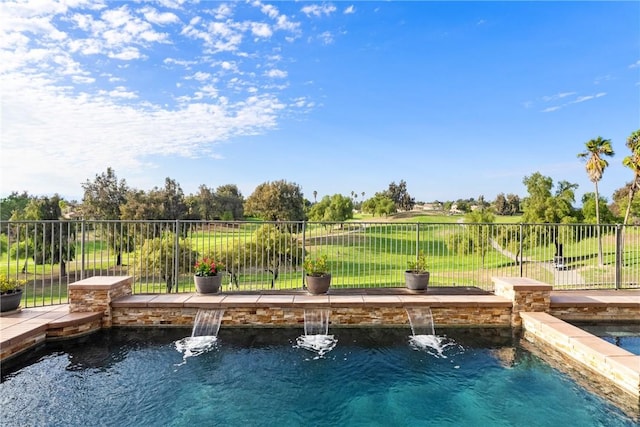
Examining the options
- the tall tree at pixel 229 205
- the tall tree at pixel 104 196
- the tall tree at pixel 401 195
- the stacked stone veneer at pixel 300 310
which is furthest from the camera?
the tall tree at pixel 401 195

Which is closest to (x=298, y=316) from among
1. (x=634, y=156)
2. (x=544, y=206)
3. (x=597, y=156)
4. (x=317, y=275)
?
(x=317, y=275)

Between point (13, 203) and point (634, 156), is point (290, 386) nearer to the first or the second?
point (634, 156)

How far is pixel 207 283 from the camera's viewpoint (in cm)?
582

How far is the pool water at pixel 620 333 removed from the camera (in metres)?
4.59

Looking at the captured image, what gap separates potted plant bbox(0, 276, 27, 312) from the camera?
496cm

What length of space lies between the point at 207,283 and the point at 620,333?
6.51m

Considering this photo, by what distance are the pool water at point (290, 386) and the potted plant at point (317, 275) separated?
1251 mm

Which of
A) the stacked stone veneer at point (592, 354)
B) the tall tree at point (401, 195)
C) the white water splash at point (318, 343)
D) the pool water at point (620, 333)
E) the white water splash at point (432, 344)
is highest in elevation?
the tall tree at point (401, 195)

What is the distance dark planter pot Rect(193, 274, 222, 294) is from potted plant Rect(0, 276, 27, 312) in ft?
8.05

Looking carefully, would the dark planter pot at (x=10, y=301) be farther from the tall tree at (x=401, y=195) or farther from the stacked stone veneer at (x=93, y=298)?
the tall tree at (x=401, y=195)

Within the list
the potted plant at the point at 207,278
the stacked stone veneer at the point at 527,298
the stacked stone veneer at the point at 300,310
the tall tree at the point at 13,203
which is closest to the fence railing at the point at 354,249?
the potted plant at the point at 207,278

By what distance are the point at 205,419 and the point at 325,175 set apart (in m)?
26.8

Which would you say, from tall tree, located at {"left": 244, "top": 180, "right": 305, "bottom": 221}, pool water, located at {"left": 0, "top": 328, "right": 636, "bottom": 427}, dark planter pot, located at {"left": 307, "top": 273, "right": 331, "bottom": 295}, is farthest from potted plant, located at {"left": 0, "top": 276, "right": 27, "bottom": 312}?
tall tree, located at {"left": 244, "top": 180, "right": 305, "bottom": 221}

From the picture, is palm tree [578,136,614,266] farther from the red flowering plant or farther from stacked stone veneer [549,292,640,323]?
the red flowering plant
